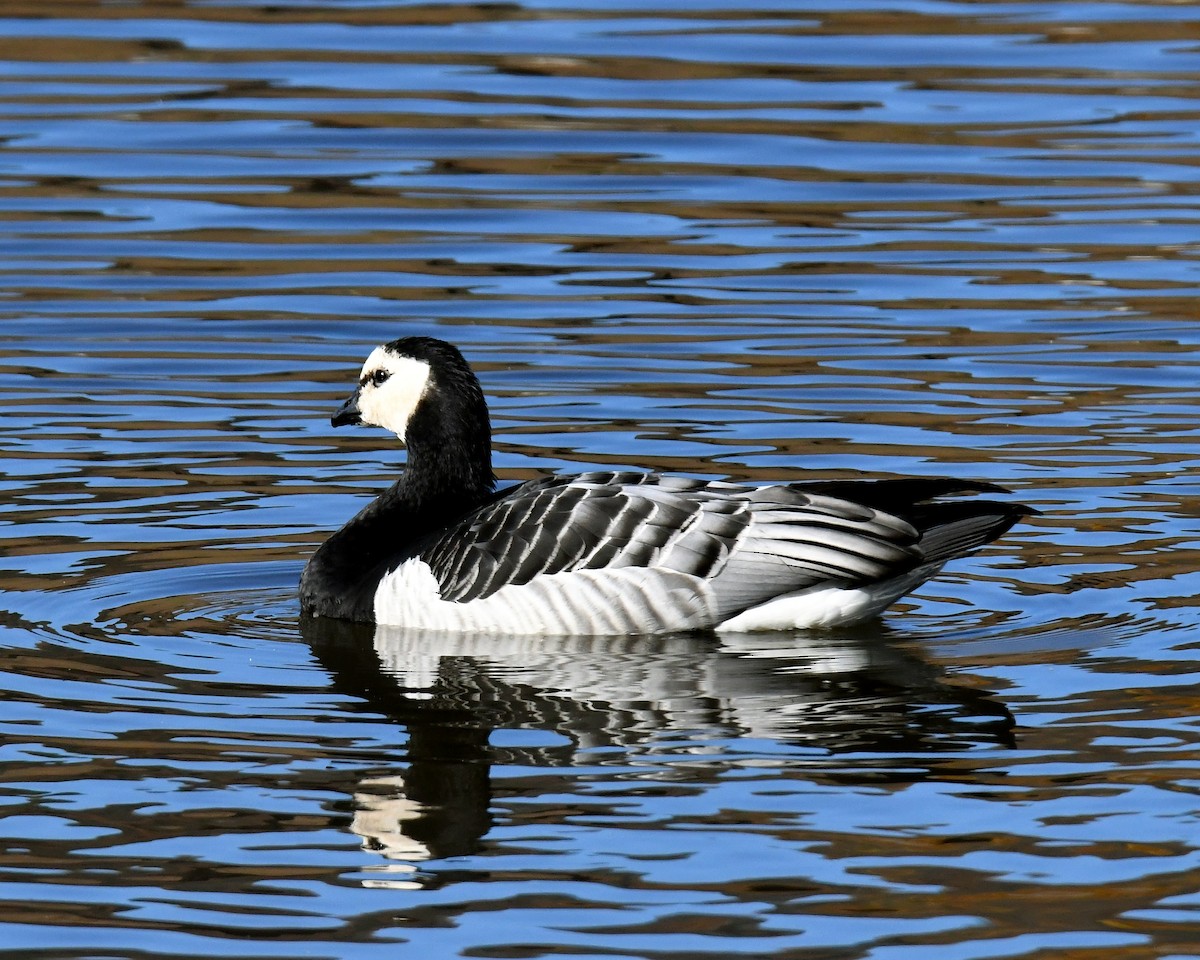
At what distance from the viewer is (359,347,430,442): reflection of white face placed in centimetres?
1242

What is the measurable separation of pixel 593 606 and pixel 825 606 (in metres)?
1.10

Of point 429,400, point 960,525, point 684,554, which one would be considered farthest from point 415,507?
point 960,525

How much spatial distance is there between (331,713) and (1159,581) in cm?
431

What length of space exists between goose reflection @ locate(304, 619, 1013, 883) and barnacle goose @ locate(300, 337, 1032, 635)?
0.44ft

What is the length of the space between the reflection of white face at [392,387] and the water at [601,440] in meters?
1.02

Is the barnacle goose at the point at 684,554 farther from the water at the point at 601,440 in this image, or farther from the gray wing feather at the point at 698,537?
the water at the point at 601,440

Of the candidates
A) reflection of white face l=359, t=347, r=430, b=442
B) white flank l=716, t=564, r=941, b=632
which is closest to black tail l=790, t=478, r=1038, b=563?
white flank l=716, t=564, r=941, b=632

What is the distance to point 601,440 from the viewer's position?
49.2ft

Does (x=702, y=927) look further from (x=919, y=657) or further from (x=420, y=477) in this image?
(x=420, y=477)

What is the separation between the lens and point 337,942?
7.71 m

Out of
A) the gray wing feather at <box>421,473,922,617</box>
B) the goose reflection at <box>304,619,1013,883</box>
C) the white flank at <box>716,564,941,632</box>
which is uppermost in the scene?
the gray wing feather at <box>421,473,922,617</box>

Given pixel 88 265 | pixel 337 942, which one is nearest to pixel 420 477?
pixel 337 942

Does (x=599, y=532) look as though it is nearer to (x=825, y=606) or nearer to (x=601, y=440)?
(x=825, y=606)

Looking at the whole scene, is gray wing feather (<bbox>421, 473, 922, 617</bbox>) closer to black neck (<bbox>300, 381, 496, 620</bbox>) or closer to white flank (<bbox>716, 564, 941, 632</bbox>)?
white flank (<bbox>716, 564, 941, 632</bbox>)
